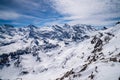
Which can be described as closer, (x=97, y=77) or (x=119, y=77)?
(x=119, y=77)

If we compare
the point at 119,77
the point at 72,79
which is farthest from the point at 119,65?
the point at 72,79

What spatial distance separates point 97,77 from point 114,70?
9.18 m

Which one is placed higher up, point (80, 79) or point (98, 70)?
point (98, 70)

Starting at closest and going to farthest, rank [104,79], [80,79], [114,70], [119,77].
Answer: [119,77] < [104,79] < [114,70] < [80,79]

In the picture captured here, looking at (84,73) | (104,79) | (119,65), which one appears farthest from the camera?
(84,73)

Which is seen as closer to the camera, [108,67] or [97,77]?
[97,77]

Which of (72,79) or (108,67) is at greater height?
(108,67)

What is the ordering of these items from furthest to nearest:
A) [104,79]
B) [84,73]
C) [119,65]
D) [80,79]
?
1. [84,73]
2. [80,79]
3. [119,65]
4. [104,79]

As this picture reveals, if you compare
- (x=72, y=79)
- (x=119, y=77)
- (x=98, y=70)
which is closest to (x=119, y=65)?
(x=98, y=70)

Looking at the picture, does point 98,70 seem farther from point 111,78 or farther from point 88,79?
point 111,78

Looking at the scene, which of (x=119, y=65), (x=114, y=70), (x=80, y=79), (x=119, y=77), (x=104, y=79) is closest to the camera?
(x=119, y=77)

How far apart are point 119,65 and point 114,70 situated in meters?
7.51

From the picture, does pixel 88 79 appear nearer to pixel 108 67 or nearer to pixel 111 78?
pixel 108 67

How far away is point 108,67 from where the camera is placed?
83562 millimetres
